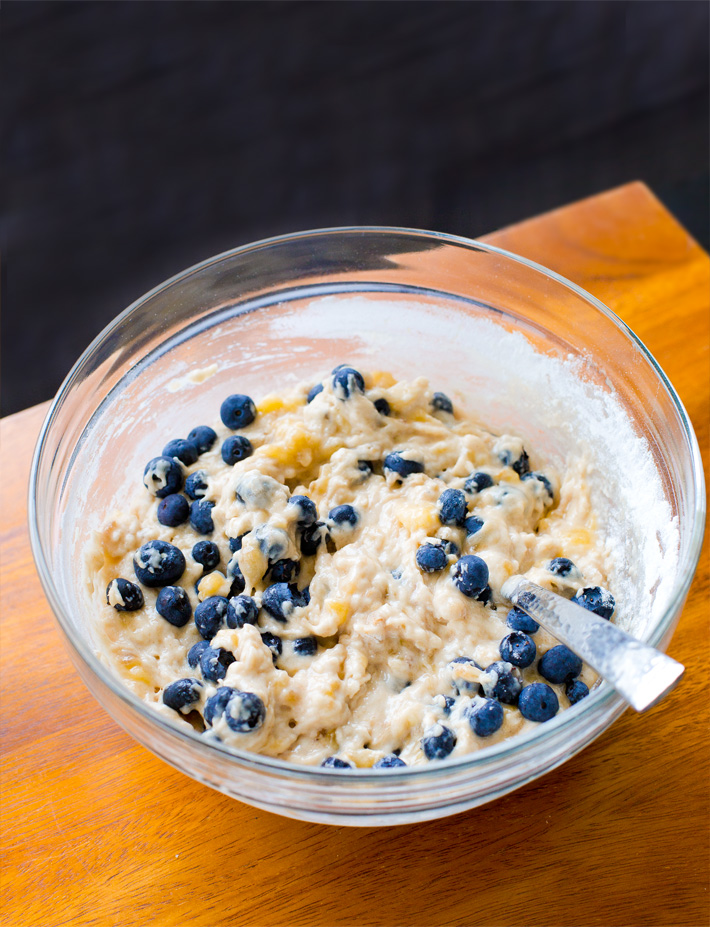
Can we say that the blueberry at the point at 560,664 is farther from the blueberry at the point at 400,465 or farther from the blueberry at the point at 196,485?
the blueberry at the point at 196,485

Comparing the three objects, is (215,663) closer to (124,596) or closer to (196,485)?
(124,596)

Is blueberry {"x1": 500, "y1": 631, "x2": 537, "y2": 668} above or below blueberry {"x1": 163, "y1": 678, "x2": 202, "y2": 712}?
above

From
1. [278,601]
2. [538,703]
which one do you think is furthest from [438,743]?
[278,601]

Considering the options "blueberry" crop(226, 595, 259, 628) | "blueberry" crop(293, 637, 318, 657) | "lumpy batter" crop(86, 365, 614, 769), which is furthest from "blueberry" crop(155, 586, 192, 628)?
"blueberry" crop(293, 637, 318, 657)

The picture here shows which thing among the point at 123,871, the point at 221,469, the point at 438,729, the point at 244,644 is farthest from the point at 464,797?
the point at 221,469

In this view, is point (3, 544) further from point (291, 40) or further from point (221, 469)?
point (291, 40)

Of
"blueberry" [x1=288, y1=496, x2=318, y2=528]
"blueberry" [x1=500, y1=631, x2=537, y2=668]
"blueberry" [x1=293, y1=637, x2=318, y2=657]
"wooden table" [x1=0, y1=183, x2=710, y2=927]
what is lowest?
"wooden table" [x1=0, y1=183, x2=710, y2=927]

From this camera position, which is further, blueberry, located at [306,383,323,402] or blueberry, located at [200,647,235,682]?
blueberry, located at [306,383,323,402]

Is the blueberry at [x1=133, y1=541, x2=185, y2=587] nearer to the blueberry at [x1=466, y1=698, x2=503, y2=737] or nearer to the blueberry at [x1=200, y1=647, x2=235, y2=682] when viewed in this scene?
the blueberry at [x1=200, y1=647, x2=235, y2=682]
